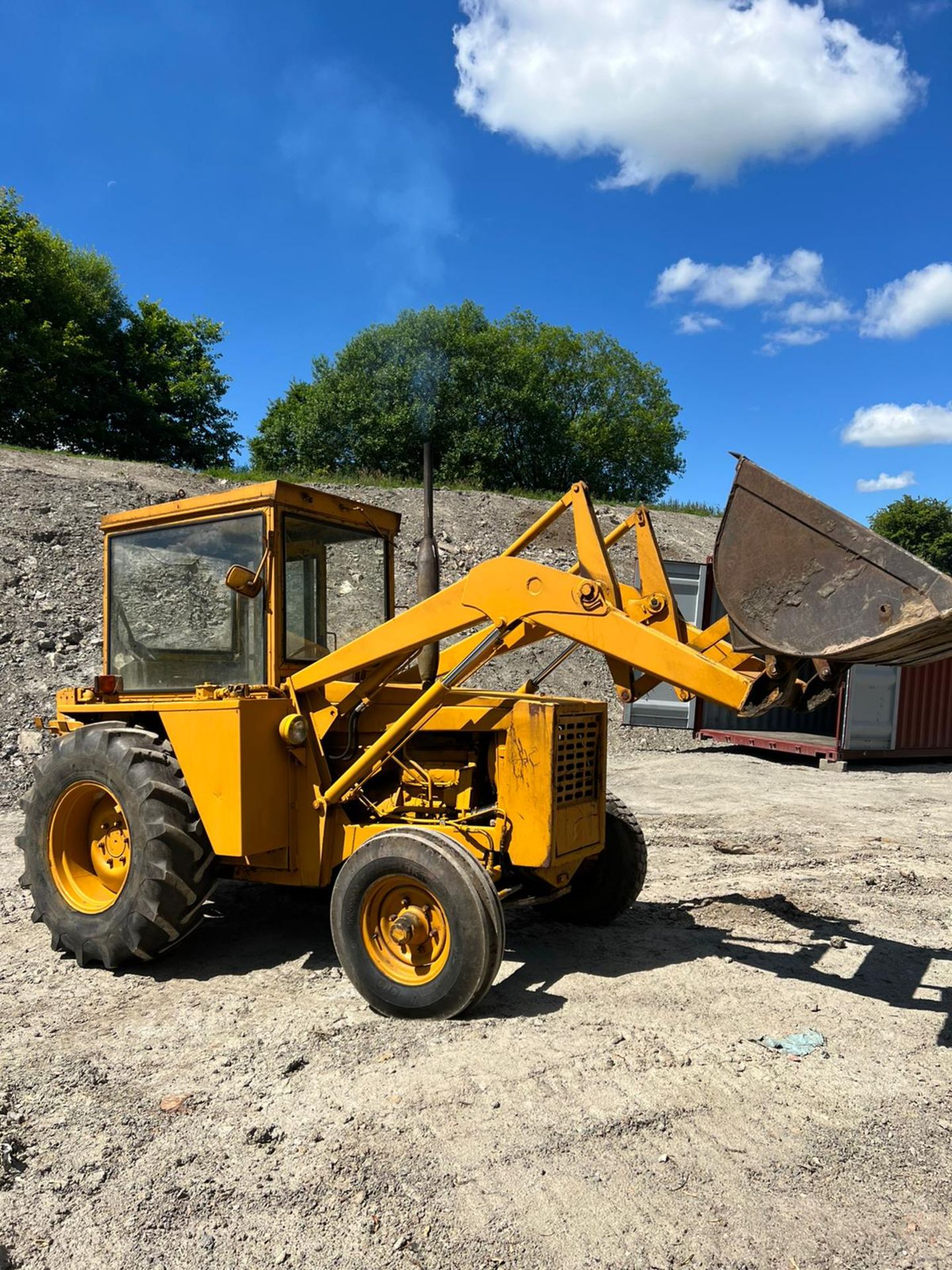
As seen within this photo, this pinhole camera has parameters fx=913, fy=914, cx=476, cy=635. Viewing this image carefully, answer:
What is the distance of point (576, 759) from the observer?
16.0ft

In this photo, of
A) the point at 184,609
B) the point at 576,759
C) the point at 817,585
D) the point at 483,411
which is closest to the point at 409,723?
the point at 576,759

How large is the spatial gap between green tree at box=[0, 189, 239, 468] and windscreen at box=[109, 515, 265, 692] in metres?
22.5

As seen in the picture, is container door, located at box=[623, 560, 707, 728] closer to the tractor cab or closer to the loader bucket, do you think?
the tractor cab

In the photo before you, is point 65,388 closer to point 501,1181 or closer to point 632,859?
point 632,859

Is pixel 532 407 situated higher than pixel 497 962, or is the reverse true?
pixel 532 407

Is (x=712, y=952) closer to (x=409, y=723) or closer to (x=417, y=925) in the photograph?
(x=417, y=925)

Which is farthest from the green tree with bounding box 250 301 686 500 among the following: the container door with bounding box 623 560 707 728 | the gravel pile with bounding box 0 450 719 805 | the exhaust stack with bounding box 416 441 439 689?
the exhaust stack with bounding box 416 441 439 689

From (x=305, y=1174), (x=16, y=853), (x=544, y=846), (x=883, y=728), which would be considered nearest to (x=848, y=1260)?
(x=305, y=1174)

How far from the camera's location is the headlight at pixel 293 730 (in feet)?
15.8

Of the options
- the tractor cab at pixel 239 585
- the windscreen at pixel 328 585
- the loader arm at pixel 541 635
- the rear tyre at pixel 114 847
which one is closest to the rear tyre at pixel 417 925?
the loader arm at pixel 541 635

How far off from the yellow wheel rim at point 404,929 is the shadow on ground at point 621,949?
0.37 meters

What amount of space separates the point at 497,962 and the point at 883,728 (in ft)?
38.5

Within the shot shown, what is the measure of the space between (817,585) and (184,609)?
11.4ft

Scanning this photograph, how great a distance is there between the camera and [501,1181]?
295 centimetres
